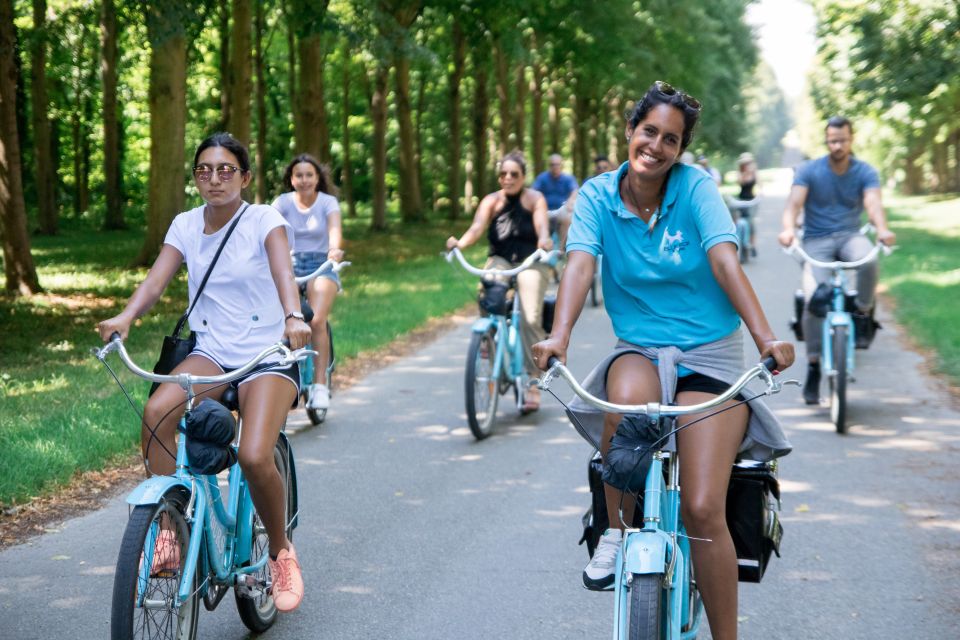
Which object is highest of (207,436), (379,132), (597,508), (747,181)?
(379,132)

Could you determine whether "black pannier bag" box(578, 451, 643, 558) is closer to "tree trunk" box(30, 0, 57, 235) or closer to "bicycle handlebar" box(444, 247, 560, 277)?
"bicycle handlebar" box(444, 247, 560, 277)

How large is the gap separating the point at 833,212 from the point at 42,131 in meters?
24.4

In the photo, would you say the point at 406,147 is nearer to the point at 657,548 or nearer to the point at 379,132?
the point at 379,132

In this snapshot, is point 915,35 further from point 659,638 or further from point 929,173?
point 929,173

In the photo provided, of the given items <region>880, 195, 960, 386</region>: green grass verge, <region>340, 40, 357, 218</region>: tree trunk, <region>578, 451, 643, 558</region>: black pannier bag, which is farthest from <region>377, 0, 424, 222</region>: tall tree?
<region>578, 451, 643, 558</region>: black pannier bag

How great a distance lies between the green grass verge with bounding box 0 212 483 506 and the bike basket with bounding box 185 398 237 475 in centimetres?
300

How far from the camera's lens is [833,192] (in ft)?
30.0

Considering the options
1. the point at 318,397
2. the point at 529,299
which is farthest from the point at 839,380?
the point at 318,397

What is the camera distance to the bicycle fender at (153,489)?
12.1 feet

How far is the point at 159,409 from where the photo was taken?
13.8ft

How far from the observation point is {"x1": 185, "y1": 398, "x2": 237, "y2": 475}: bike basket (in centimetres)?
400

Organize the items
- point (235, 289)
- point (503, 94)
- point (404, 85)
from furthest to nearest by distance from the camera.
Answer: point (503, 94) → point (404, 85) → point (235, 289)

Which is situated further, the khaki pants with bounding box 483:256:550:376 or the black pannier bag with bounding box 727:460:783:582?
the khaki pants with bounding box 483:256:550:376

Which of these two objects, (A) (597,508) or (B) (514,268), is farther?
(B) (514,268)
